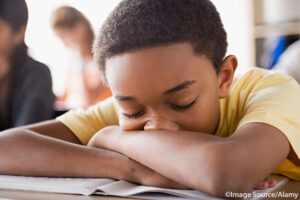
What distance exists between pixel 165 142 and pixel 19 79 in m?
1.34

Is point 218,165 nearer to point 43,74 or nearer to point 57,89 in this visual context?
point 43,74

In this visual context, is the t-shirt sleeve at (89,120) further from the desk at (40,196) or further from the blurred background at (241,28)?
the blurred background at (241,28)

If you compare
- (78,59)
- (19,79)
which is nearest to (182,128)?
(19,79)

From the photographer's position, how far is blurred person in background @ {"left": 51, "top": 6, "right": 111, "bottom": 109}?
2.63 metres

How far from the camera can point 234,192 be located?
0.54m

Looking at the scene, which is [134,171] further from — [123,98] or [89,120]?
[89,120]

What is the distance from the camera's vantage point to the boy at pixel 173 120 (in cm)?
59

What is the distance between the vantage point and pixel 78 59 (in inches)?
108

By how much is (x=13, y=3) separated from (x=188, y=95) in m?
1.62

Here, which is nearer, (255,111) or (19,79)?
(255,111)

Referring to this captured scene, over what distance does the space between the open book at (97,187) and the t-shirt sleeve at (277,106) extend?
0.29ft

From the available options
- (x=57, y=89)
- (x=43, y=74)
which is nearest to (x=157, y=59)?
(x=43, y=74)

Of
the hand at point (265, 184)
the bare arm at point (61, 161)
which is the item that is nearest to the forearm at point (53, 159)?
the bare arm at point (61, 161)

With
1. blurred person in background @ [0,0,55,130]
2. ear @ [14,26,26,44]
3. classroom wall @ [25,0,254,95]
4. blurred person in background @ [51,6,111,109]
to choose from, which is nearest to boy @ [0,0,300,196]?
blurred person in background @ [0,0,55,130]
